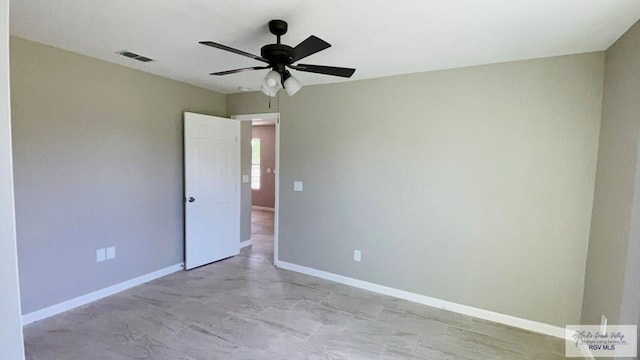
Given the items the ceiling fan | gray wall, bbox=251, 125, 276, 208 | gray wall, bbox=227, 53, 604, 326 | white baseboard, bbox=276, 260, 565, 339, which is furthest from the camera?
gray wall, bbox=251, 125, 276, 208

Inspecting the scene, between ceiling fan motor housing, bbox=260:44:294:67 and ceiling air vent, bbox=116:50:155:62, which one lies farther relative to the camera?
ceiling air vent, bbox=116:50:155:62

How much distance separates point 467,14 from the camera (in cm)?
201

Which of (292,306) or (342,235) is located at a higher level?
(342,235)

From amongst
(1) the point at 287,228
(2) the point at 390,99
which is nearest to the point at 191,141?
(1) the point at 287,228

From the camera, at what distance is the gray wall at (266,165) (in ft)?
28.3

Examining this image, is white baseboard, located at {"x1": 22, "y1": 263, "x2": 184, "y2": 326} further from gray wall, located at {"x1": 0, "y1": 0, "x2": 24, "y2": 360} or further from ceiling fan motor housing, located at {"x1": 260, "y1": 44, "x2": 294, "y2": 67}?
ceiling fan motor housing, located at {"x1": 260, "y1": 44, "x2": 294, "y2": 67}

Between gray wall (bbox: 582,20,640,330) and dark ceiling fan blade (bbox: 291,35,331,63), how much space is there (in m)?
1.96

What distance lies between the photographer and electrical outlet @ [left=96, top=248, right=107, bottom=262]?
3.29 meters

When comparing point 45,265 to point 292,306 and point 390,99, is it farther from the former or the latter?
point 390,99

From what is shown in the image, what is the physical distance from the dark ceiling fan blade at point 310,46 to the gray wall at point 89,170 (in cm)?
232

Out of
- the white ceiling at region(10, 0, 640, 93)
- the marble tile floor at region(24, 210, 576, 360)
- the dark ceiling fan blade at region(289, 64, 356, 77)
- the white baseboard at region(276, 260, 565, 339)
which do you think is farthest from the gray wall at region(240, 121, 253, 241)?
the dark ceiling fan blade at region(289, 64, 356, 77)

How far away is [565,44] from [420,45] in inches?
42.2

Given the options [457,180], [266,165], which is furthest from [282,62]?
[266,165]

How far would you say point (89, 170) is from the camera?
316 centimetres
